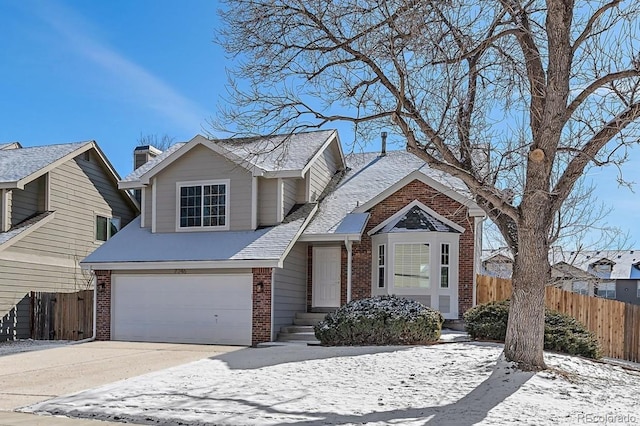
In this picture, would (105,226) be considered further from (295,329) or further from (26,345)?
(295,329)

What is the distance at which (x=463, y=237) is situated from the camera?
17922 mm

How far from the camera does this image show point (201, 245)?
1805 centimetres

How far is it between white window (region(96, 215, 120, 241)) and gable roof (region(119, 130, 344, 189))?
3.51 m

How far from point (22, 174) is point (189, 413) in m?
14.4

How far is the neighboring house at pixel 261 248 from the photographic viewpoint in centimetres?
1733

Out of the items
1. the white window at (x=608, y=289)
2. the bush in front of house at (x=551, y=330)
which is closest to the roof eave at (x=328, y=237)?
the bush in front of house at (x=551, y=330)

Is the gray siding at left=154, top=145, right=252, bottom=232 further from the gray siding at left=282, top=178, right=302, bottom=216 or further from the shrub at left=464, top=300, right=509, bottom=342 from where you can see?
the shrub at left=464, top=300, right=509, bottom=342

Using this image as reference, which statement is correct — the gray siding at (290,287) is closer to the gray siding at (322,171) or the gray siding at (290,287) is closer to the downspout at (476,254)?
the gray siding at (322,171)

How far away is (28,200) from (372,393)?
604 inches

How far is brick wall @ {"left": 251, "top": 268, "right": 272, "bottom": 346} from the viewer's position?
1675 cm

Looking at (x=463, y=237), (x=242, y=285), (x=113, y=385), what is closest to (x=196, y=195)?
(x=242, y=285)

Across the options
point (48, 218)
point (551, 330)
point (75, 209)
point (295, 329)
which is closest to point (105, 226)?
point (75, 209)

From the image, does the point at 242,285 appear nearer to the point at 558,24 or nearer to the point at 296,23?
the point at 296,23

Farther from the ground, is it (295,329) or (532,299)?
(532,299)
